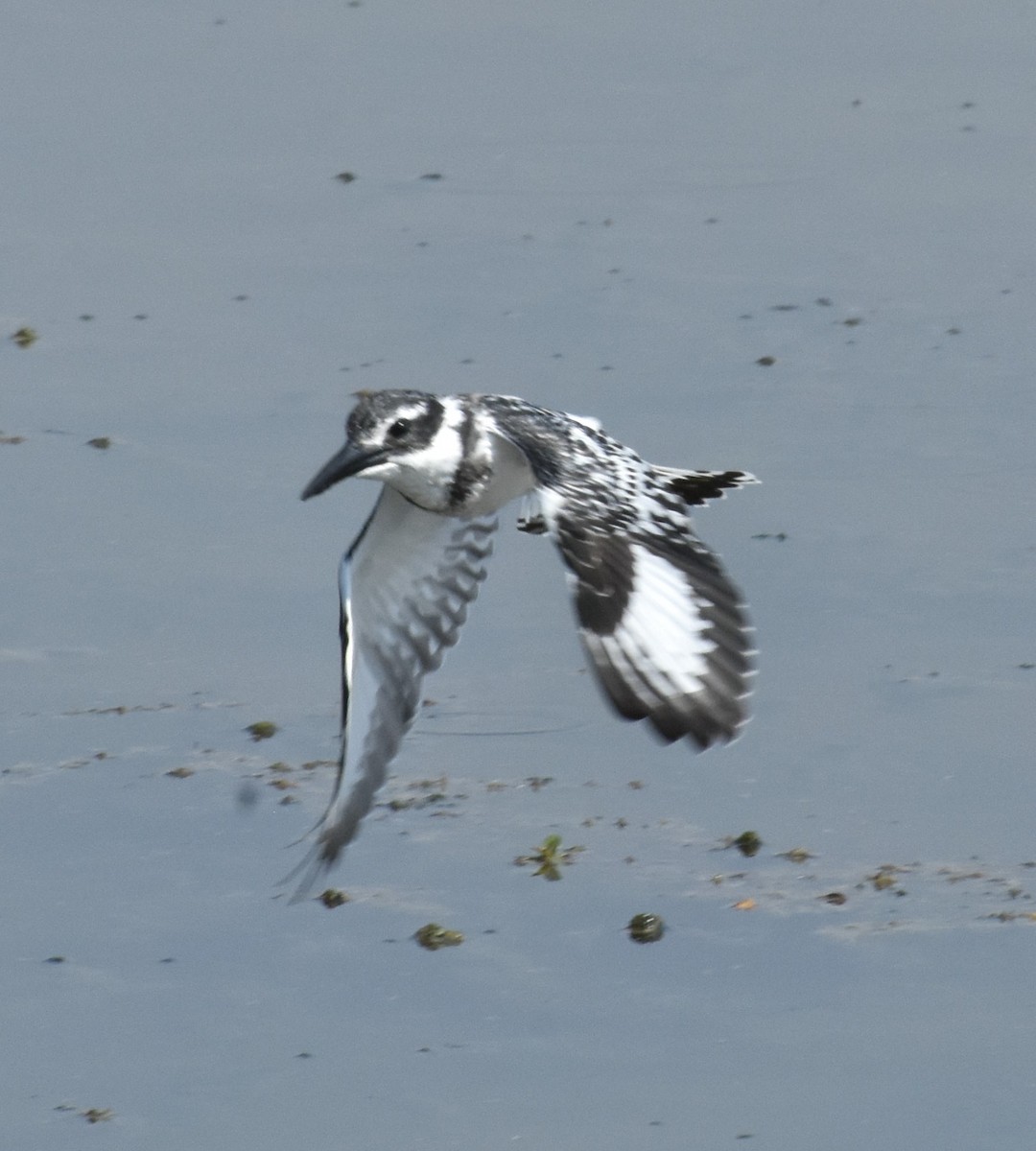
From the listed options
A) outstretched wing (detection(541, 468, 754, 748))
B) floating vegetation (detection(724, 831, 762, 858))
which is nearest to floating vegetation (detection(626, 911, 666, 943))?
floating vegetation (detection(724, 831, 762, 858))

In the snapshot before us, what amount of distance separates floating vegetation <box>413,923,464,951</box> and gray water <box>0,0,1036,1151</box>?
6 centimetres

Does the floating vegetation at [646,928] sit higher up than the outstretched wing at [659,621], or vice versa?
the outstretched wing at [659,621]

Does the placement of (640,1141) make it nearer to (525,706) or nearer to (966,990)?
(966,990)

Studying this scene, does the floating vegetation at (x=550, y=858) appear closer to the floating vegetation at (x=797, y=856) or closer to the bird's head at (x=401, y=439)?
the floating vegetation at (x=797, y=856)

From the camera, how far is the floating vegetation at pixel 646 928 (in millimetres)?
6078

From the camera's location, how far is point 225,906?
20.3ft

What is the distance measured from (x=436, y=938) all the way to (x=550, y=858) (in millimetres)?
445

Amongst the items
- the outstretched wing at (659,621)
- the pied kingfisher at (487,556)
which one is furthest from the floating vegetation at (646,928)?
the outstretched wing at (659,621)

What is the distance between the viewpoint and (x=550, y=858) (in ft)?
20.9

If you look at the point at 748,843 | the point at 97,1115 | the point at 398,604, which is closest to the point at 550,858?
the point at 748,843

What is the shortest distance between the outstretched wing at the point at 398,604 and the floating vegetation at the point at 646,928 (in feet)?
2.23

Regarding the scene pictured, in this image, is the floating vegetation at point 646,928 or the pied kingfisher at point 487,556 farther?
the floating vegetation at point 646,928

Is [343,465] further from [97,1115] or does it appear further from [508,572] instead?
[508,572]

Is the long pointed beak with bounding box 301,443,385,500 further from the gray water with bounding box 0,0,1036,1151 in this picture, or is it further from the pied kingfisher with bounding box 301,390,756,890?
the gray water with bounding box 0,0,1036,1151
